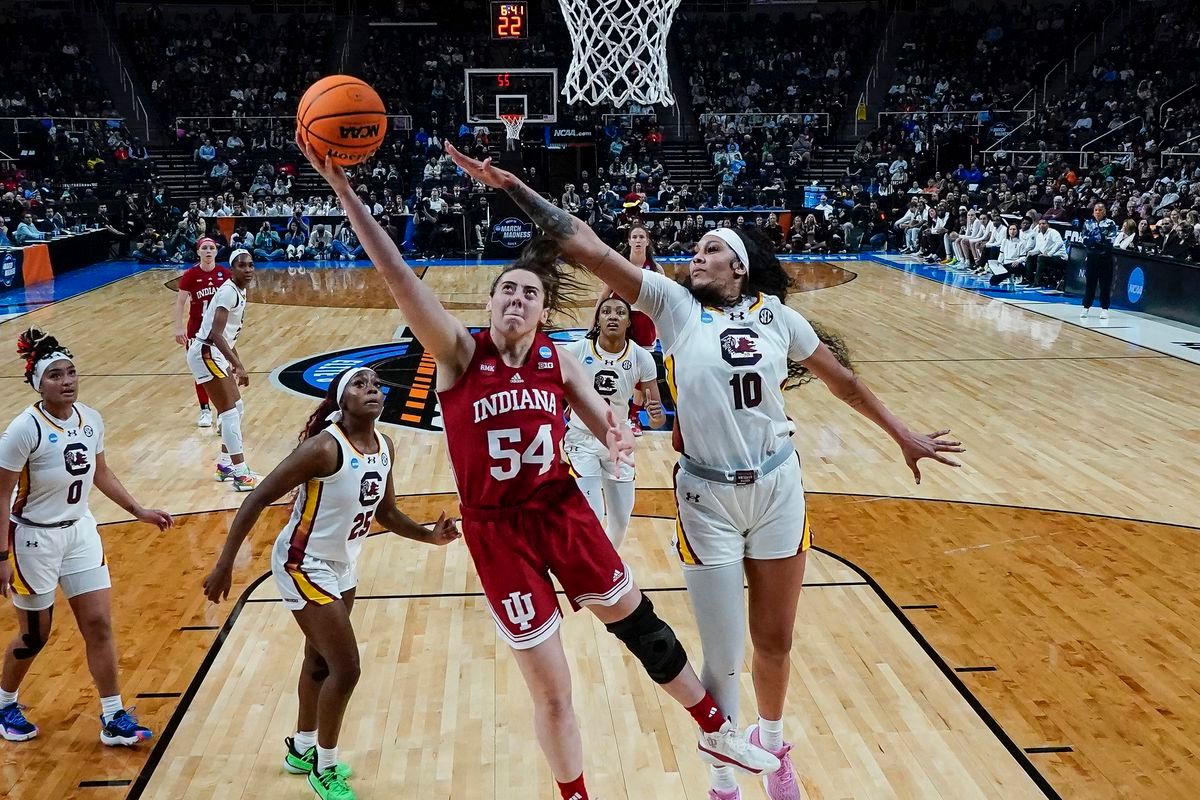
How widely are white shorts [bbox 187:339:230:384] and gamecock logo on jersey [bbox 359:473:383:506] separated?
4.94 meters

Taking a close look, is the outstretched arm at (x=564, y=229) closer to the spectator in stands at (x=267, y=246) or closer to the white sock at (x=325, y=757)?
the white sock at (x=325, y=757)

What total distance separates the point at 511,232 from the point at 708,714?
23075mm

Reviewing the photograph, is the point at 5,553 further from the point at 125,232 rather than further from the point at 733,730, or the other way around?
the point at 125,232

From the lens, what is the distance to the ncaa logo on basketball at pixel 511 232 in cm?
2630

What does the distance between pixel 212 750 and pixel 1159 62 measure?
3405 centimetres

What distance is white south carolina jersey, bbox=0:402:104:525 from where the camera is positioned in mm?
4711

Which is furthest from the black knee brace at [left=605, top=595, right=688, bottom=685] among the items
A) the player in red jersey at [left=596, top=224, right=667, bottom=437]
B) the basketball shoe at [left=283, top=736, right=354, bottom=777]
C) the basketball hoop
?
the basketball hoop

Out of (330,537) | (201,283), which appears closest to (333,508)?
(330,537)

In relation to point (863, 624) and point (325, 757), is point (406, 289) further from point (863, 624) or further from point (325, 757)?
point (863, 624)

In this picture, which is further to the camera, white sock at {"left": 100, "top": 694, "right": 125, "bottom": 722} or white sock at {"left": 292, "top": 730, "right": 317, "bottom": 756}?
white sock at {"left": 100, "top": 694, "right": 125, "bottom": 722}

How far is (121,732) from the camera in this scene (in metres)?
4.91

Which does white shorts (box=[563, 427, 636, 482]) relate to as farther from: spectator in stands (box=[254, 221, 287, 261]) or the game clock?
the game clock

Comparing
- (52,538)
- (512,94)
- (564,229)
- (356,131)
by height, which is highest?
(512,94)

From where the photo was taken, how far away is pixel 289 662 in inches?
228
